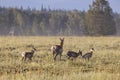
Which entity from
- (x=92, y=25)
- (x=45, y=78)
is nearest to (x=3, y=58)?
(x=45, y=78)

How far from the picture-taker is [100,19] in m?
58.4

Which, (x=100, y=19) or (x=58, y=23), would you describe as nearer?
(x=100, y=19)

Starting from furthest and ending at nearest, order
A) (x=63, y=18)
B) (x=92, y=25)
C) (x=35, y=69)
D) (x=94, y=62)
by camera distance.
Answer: (x=63, y=18), (x=92, y=25), (x=94, y=62), (x=35, y=69)

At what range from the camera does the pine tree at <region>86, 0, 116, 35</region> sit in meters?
57.7

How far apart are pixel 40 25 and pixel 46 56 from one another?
95.6 metres

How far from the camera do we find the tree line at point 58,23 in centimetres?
5828

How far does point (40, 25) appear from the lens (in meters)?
117

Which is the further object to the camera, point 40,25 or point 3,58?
point 40,25

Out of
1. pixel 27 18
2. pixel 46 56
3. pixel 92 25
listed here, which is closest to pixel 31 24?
pixel 27 18

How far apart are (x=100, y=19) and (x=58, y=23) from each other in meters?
75.2

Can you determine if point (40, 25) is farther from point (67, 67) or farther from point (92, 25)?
point (67, 67)

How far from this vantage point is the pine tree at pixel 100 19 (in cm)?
5769

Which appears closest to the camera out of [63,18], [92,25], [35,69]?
[35,69]

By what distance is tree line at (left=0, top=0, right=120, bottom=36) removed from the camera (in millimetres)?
58281
